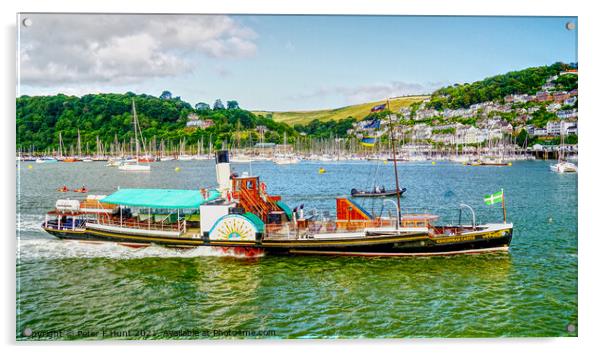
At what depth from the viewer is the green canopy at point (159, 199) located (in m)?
13.7

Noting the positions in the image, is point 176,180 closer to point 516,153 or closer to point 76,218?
point 76,218

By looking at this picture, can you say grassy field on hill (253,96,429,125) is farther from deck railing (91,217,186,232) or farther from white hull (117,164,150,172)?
white hull (117,164,150,172)

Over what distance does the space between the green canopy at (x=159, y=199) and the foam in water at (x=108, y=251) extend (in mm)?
1359

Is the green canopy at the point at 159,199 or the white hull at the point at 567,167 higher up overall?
the white hull at the point at 567,167

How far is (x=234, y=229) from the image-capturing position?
13375 mm

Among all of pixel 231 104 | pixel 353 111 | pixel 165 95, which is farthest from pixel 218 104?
pixel 353 111

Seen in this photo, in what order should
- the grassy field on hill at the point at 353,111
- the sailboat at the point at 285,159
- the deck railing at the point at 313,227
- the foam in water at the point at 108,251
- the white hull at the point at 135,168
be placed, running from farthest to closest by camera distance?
the sailboat at the point at 285,159
the white hull at the point at 135,168
the grassy field on hill at the point at 353,111
the deck railing at the point at 313,227
the foam in water at the point at 108,251

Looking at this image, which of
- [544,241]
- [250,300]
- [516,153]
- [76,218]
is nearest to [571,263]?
[544,241]

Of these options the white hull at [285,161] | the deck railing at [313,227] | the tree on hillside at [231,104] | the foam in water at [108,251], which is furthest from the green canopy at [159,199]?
the white hull at [285,161]

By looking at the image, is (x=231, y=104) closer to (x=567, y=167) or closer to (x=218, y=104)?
(x=218, y=104)

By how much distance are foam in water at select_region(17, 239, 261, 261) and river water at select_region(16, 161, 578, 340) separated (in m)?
0.04

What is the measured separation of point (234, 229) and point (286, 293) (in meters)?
3.24

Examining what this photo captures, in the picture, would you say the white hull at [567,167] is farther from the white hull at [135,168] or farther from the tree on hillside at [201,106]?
the white hull at [135,168]

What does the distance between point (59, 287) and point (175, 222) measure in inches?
188
